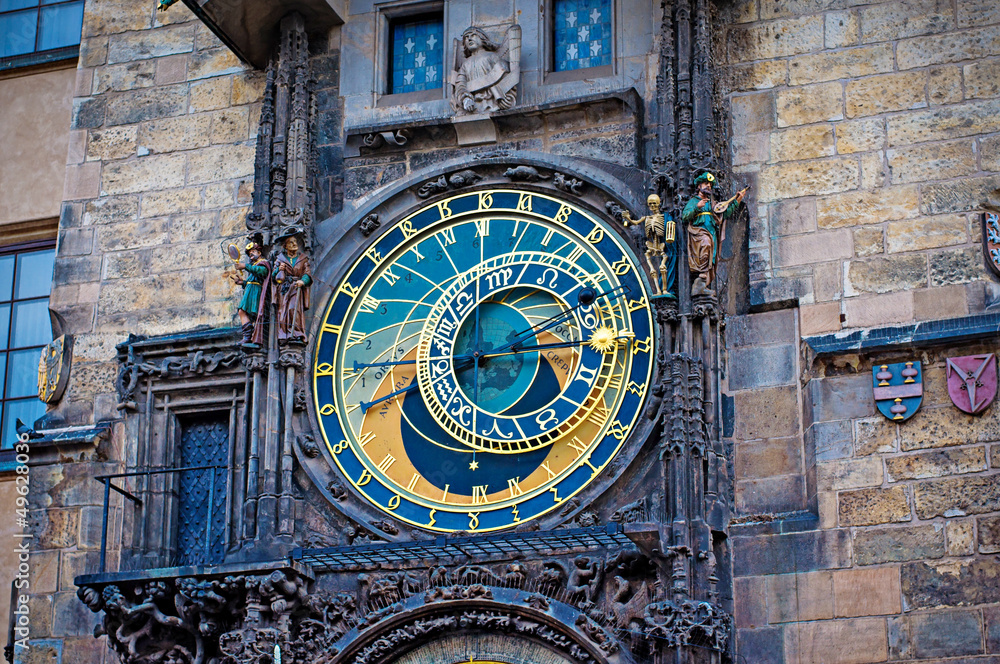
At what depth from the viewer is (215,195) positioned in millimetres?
14469

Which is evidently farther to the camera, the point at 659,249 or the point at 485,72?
the point at 485,72

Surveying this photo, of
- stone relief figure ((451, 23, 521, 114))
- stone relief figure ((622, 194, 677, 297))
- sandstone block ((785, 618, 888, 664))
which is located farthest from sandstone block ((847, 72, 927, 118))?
sandstone block ((785, 618, 888, 664))

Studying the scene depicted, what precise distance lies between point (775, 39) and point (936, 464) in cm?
327

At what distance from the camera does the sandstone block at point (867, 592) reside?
467 inches

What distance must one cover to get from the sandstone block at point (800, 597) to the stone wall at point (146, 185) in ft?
14.5

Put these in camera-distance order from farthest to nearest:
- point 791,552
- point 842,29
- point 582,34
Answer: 1. point 582,34
2. point 842,29
3. point 791,552

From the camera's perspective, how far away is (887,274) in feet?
41.6

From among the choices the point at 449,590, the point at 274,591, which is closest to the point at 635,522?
the point at 449,590

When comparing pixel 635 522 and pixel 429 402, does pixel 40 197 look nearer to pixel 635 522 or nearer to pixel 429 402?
pixel 429 402

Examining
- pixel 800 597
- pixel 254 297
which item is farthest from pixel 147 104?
pixel 800 597

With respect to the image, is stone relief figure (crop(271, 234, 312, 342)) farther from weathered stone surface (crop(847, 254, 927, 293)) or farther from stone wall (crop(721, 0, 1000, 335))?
weathered stone surface (crop(847, 254, 927, 293))

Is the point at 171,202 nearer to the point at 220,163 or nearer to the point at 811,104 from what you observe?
the point at 220,163

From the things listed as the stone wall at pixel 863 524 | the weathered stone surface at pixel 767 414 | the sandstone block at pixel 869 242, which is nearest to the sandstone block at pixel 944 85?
the sandstone block at pixel 869 242

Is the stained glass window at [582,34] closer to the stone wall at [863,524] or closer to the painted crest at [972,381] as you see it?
the stone wall at [863,524]
